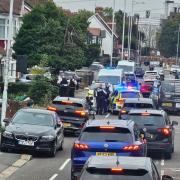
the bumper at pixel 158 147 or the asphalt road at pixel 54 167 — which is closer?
the asphalt road at pixel 54 167

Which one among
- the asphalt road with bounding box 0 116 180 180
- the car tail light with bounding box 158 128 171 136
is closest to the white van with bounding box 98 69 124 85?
the asphalt road with bounding box 0 116 180 180

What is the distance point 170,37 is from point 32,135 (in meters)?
151

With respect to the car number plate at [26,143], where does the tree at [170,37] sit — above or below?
above

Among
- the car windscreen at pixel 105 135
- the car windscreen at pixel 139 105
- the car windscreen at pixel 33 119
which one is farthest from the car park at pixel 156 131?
the car windscreen at pixel 139 105

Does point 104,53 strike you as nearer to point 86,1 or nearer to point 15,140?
point 86,1

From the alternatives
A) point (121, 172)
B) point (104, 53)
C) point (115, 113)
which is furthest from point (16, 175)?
point (104, 53)

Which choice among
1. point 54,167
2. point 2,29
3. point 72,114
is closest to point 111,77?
point 2,29

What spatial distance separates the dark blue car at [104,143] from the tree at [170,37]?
152 metres

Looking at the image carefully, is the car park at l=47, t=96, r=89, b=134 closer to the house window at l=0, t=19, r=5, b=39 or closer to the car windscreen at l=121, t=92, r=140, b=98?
the car windscreen at l=121, t=92, r=140, b=98

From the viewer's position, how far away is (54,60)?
187 ft

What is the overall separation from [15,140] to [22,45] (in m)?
33.2

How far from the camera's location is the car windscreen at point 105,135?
1891 cm

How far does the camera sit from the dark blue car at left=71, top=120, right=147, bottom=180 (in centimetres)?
1861

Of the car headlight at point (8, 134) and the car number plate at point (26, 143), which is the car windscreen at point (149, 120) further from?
the car headlight at point (8, 134)
